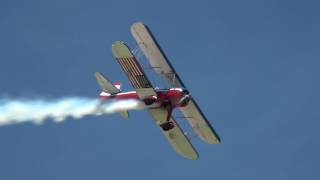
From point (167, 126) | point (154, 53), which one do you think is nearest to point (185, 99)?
point (167, 126)

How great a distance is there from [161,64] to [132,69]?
166 cm

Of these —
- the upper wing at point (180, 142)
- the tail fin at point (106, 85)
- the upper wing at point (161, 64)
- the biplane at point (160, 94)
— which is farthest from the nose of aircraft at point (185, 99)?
the tail fin at point (106, 85)

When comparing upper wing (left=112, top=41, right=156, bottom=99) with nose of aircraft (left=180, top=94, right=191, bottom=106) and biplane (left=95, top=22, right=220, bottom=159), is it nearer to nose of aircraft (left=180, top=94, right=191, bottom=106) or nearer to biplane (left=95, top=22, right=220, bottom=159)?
biplane (left=95, top=22, right=220, bottom=159)

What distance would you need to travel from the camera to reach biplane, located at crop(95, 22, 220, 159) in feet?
93.5

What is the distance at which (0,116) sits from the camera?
29.8 m

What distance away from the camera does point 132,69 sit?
28.5 metres

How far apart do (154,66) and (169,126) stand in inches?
90.4

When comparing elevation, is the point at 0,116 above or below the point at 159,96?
above

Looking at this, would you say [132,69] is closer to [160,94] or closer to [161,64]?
[160,94]

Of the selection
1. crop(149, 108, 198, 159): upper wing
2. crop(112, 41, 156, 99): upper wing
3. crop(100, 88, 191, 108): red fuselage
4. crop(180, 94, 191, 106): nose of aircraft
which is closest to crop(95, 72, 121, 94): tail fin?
crop(149, 108, 198, 159): upper wing

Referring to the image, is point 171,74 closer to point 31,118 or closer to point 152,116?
point 152,116

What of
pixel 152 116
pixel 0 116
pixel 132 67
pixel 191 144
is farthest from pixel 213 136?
pixel 0 116

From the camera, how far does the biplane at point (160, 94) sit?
2848cm

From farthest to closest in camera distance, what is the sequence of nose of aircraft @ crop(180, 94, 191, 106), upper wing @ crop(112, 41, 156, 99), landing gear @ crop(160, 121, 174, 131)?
1. landing gear @ crop(160, 121, 174, 131)
2. nose of aircraft @ crop(180, 94, 191, 106)
3. upper wing @ crop(112, 41, 156, 99)
